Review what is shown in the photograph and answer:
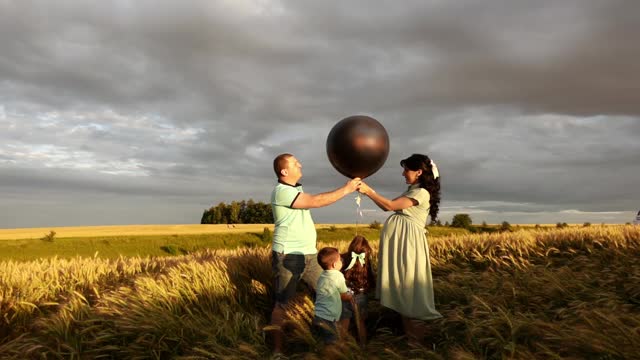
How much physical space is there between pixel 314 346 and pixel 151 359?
2003 mm

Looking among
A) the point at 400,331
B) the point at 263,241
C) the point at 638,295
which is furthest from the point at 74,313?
the point at 263,241

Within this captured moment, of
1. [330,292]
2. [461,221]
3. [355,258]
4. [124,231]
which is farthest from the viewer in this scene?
[461,221]

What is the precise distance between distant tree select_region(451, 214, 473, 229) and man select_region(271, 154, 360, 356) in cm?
3223

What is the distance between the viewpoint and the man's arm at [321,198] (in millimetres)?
5945

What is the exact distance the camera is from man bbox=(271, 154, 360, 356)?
607 centimetres

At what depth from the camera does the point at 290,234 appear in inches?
242

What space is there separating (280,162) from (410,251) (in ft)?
6.22

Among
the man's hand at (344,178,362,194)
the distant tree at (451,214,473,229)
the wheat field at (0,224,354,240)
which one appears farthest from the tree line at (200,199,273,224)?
the man's hand at (344,178,362,194)

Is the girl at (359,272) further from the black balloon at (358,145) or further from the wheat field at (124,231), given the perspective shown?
the wheat field at (124,231)

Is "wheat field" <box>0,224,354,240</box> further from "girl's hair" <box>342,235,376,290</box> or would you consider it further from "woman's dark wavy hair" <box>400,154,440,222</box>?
"woman's dark wavy hair" <box>400,154,440,222</box>

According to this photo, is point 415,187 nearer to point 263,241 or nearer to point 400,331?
point 400,331

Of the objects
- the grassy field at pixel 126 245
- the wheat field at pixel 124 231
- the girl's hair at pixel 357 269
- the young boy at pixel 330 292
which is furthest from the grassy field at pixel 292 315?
the wheat field at pixel 124 231

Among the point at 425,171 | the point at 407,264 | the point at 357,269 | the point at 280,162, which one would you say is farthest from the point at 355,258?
the point at 280,162

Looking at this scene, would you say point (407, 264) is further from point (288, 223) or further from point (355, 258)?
point (288, 223)
